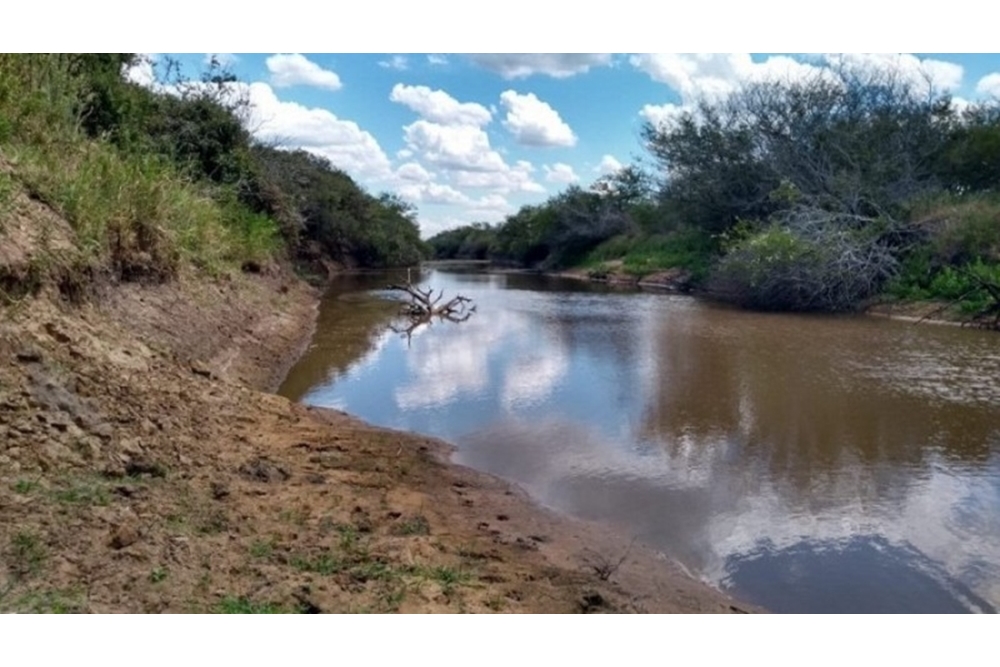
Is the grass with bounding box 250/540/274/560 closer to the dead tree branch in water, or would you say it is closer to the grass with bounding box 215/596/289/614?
the grass with bounding box 215/596/289/614

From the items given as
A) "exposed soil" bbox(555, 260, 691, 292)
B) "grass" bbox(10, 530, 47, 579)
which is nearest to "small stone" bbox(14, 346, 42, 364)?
"grass" bbox(10, 530, 47, 579)

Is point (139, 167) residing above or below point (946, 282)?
above

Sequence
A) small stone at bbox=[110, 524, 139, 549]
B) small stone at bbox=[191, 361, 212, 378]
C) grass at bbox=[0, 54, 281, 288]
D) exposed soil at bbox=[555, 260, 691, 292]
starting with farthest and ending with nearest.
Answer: exposed soil at bbox=[555, 260, 691, 292] → grass at bbox=[0, 54, 281, 288] → small stone at bbox=[191, 361, 212, 378] → small stone at bbox=[110, 524, 139, 549]

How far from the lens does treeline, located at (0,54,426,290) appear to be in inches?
283

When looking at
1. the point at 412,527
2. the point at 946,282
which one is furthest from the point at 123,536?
the point at 946,282

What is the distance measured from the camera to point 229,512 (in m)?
3.97

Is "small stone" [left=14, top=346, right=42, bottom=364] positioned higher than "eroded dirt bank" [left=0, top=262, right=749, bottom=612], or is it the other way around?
"small stone" [left=14, top=346, right=42, bottom=364]

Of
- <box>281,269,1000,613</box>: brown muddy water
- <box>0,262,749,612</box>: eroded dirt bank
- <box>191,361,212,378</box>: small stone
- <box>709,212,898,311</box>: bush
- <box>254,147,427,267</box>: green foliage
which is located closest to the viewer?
<box>0,262,749,612</box>: eroded dirt bank

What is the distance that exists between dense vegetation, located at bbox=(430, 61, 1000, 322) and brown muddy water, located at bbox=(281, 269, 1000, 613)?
9.26 ft

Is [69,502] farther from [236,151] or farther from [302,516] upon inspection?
[236,151]

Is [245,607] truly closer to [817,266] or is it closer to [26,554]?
[26,554]

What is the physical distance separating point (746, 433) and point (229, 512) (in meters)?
4.80

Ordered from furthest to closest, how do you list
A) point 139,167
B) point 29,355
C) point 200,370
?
point 139,167 < point 200,370 < point 29,355

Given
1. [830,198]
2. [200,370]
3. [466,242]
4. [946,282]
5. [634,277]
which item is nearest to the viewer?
[200,370]
